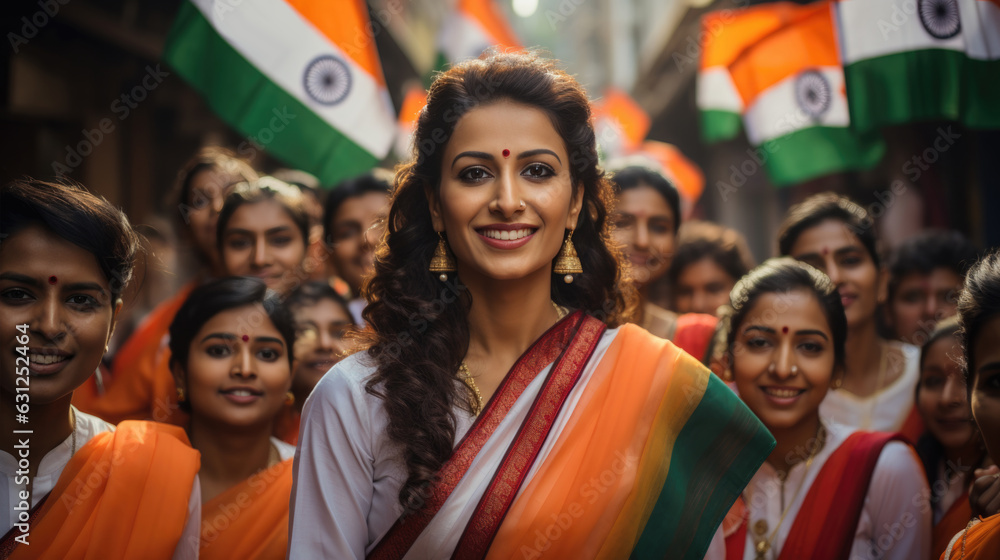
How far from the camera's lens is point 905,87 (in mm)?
4504

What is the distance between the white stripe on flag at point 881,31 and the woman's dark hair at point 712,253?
1.30m

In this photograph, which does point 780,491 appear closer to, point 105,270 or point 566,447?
point 566,447

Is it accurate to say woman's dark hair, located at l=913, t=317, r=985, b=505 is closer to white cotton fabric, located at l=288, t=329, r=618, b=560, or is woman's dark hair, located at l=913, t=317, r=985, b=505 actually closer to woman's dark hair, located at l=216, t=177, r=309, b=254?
white cotton fabric, located at l=288, t=329, r=618, b=560

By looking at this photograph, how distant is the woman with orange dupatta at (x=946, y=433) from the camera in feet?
10.7

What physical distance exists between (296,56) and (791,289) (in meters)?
3.24

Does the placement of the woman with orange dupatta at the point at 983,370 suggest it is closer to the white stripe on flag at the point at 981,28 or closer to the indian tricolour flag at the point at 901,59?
the white stripe on flag at the point at 981,28

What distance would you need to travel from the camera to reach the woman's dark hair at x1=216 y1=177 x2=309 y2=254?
4.39 meters

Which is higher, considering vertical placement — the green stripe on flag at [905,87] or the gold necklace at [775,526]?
the green stripe on flag at [905,87]

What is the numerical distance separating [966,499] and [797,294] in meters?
1.02

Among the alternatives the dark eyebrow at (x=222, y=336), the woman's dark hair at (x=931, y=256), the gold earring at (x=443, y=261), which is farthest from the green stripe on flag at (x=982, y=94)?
the dark eyebrow at (x=222, y=336)

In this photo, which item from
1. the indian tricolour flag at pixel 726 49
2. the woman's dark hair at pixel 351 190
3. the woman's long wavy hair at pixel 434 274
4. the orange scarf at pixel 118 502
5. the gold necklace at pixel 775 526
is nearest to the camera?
the woman's long wavy hair at pixel 434 274

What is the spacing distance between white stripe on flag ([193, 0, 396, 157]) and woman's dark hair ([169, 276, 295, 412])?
1825 millimetres

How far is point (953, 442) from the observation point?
3402mm

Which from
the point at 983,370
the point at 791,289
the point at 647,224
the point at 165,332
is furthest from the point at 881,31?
the point at 165,332
